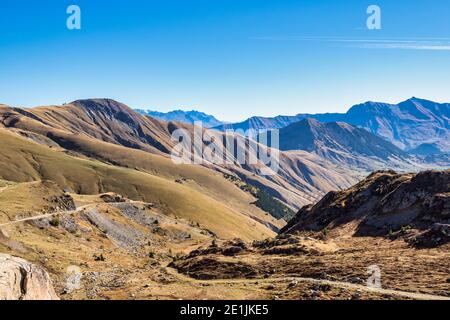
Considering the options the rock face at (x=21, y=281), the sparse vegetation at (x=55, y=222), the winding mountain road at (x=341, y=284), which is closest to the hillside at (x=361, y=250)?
the winding mountain road at (x=341, y=284)

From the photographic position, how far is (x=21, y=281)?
2377cm

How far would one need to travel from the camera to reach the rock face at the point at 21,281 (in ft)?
71.8

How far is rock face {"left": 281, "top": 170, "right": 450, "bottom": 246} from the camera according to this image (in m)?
58.6

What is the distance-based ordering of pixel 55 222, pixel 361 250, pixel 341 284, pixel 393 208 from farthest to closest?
pixel 55 222, pixel 393 208, pixel 361 250, pixel 341 284

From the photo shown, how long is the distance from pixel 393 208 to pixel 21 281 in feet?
191

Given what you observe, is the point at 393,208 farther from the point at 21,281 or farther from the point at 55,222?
the point at 55,222

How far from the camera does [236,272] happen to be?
54875 millimetres

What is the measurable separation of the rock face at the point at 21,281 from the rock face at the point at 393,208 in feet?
149

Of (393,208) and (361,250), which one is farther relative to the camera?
(393,208)

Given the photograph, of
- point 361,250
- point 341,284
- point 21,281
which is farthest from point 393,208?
point 21,281

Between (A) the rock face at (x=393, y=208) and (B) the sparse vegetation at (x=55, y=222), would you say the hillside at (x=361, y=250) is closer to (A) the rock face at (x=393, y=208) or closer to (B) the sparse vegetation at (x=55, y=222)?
(A) the rock face at (x=393, y=208)
